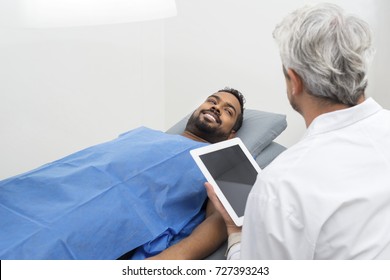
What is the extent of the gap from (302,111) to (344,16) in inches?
8.7

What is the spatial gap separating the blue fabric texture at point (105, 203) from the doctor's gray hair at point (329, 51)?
0.69 m

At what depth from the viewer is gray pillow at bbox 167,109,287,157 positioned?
1.96 metres

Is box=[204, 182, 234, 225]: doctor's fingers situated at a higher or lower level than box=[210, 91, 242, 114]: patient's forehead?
lower

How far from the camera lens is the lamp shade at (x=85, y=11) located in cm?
149

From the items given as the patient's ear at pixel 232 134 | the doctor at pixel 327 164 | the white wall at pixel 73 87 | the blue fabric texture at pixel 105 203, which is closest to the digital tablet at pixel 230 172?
the blue fabric texture at pixel 105 203

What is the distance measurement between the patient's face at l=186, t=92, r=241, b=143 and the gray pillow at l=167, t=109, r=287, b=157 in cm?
8

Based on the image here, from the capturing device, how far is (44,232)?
1.21 m

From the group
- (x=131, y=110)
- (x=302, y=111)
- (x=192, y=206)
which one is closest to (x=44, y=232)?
(x=192, y=206)

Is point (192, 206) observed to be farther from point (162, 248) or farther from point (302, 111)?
point (302, 111)

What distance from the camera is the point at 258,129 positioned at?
203 centimetres

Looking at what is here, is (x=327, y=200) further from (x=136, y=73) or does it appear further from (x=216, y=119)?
(x=136, y=73)

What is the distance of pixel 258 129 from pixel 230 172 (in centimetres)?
64

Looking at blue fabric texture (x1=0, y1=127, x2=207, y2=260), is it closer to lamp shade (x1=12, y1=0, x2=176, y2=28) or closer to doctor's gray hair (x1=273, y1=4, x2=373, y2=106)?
lamp shade (x1=12, y1=0, x2=176, y2=28)

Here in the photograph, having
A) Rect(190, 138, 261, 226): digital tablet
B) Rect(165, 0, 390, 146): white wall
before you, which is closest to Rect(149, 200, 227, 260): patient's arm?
Rect(190, 138, 261, 226): digital tablet
